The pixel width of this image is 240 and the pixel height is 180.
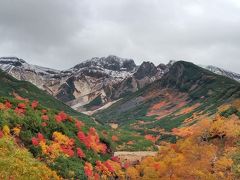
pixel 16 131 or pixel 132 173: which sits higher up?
pixel 16 131

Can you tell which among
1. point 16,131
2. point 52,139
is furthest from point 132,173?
point 16,131

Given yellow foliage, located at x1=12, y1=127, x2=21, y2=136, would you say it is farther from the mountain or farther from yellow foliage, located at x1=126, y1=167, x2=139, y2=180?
yellow foliage, located at x1=126, y1=167, x2=139, y2=180

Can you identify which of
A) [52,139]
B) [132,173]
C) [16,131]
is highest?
[16,131]

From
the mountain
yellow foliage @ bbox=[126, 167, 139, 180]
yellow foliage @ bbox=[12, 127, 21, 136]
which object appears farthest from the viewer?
yellow foliage @ bbox=[126, 167, 139, 180]

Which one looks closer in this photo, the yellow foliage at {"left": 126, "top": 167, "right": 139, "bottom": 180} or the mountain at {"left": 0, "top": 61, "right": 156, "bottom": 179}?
the mountain at {"left": 0, "top": 61, "right": 156, "bottom": 179}

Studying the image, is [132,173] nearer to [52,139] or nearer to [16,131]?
[52,139]

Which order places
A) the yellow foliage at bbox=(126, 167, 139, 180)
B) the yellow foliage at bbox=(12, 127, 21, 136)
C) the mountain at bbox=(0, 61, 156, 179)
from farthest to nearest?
the yellow foliage at bbox=(126, 167, 139, 180) → the yellow foliage at bbox=(12, 127, 21, 136) → the mountain at bbox=(0, 61, 156, 179)

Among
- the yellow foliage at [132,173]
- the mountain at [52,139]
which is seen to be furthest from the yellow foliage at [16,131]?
the yellow foliage at [132,173]

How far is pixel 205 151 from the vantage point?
436 ft

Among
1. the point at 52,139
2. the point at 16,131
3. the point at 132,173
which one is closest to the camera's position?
the point at 16,131

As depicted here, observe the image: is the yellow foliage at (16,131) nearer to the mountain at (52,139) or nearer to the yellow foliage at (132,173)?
the mountain at (52,139)

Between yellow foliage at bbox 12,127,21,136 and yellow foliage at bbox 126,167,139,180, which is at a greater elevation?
yellow foliage at bbox 12,127,21,136

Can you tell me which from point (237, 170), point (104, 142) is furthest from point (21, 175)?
point (104, 142)

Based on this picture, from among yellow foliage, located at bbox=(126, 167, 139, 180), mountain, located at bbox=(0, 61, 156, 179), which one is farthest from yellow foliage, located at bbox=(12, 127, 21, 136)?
yellow foliage, located at bbox=(126, 167, 139, 180)
